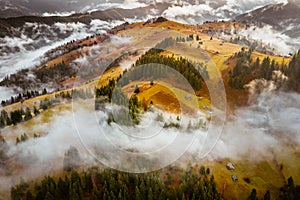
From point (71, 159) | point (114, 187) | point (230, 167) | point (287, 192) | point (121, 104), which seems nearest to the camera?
point (114, 187)

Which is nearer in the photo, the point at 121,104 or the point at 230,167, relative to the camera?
the point at 230,167

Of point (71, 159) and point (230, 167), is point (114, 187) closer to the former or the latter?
point (71, 159)

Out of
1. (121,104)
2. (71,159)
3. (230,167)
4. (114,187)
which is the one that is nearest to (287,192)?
(230,167)

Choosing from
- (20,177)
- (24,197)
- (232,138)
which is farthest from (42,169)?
(232,138)

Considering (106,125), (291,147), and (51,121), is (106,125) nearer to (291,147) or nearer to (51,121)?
(51,121)

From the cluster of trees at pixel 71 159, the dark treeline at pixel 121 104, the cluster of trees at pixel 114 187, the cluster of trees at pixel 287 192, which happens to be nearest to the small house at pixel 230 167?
the cluster of trees at pixel 114 187

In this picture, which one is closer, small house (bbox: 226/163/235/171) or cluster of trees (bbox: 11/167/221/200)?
cluster of trees (bbox: 11/167/221/200)

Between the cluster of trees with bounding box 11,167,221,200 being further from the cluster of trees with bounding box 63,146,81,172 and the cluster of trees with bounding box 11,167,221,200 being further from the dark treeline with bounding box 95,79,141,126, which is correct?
the dark treeline with bounding box 95,79,141,126

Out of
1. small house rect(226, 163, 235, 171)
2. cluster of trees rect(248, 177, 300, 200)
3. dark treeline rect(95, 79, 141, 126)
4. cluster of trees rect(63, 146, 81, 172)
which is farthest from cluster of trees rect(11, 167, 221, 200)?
dark treeline rect(95, 79, 141, 126)

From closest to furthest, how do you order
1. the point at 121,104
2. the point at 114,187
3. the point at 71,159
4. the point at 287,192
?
the point at 114,187 < the point at 287,192 < the point at 71,159 < the point at 121,104
